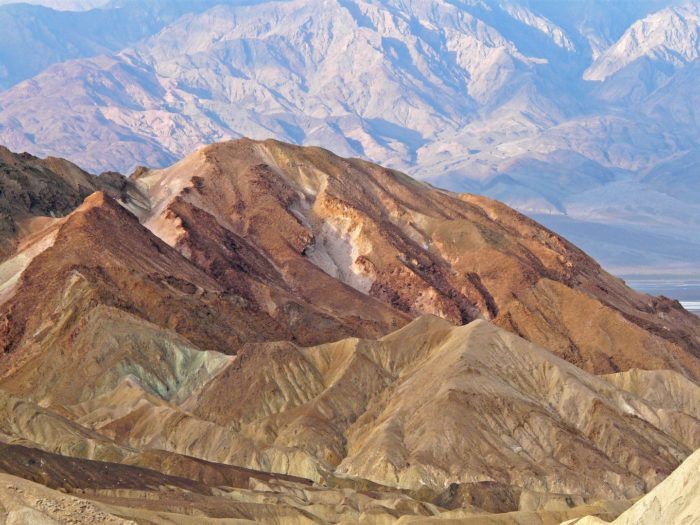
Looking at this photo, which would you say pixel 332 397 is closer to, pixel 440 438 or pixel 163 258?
pixel 440 438

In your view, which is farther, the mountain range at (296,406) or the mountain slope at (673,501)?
the mountain range at (296,406)

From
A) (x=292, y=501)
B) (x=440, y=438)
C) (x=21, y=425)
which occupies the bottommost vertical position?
(x=21, y=425)

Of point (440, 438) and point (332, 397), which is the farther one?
point (332, 397)

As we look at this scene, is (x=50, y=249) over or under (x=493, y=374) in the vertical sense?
under

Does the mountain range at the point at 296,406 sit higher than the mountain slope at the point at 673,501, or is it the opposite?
the mountain slope at the point at 673,501

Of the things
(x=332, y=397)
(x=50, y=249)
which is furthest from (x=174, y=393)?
(x=50, y=249)

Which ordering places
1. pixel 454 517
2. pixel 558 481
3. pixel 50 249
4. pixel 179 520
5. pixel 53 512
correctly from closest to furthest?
pixel 53 512 → pixel 179 520 → pixel 454 517 → pixel 558 481 → pixel 50 249

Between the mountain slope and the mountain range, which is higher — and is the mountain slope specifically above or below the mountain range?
above

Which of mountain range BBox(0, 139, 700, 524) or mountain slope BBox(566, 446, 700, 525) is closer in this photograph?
mountain slope BBox(566, 446, 700, 525)

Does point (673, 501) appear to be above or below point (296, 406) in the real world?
above

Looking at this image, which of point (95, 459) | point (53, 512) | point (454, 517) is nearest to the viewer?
point (53, 512)

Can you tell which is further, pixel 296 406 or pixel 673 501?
pixel 296 406
